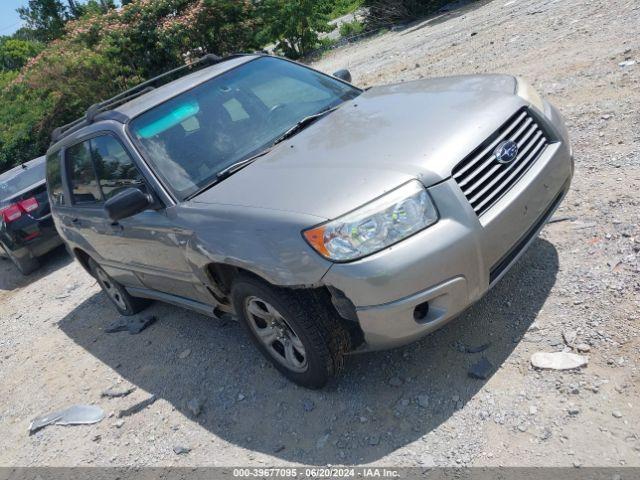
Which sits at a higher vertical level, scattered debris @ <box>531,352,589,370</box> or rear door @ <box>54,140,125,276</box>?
rear door @ <box>54,140,125,276</box>

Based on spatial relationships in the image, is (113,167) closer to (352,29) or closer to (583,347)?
(583,347)

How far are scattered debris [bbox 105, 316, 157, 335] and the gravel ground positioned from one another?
10 cm

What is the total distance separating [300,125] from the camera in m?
3.81

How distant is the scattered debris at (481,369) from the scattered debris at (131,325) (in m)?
3.14

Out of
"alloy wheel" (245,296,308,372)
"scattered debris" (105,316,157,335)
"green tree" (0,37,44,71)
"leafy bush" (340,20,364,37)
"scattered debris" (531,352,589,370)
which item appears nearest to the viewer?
"scattered debris" (531,352,589,370)

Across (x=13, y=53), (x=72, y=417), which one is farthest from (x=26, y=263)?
(x=13, y=53)

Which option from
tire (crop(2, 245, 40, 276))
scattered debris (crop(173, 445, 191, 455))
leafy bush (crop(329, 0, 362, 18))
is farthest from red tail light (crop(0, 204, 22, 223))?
leafy bush (crop(329, 0, 362, 18))

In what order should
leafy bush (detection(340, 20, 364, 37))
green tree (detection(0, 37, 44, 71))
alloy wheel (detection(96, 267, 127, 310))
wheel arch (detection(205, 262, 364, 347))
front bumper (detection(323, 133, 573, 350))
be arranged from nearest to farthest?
front bumper (detection(323, 133, 573, 350)) < wheel arch (detection(205, 262, 364, 347)) < alloy wheel (detection(96, 267, 127, 310)) < leafy bush (detection(340, 20, 364, 37)) < green tree (detection(0, 37, 44, 71))

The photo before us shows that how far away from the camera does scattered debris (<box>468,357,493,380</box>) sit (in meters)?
3.02

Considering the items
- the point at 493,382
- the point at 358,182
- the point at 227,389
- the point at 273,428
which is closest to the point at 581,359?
the point at 493,382

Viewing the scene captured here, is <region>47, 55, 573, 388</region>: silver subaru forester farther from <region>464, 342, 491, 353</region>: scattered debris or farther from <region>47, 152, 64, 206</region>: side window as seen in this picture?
<region>47, 152, 64, 206</region>: side window

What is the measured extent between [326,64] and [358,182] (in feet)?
44.4

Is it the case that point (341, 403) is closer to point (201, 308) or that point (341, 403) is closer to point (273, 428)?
point (273, 428)

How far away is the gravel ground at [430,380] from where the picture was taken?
8.75 feet
